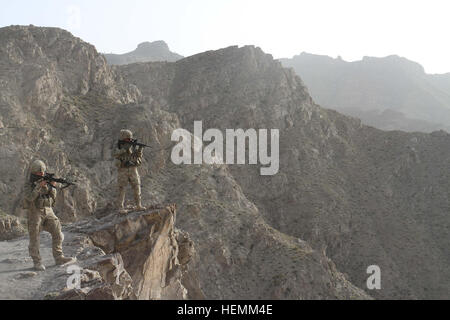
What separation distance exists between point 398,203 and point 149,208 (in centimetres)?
4770

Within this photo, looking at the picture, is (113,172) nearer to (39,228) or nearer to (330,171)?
(39,228)

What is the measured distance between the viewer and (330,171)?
5834 cm

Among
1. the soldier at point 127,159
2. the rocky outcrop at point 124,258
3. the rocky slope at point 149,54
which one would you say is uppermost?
the rocky slope at point 149,54

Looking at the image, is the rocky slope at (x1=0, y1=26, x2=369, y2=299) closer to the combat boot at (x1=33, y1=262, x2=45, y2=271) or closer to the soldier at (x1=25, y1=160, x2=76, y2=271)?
the combat boot at (x1=33, y1=262, x2=45, y2=271)

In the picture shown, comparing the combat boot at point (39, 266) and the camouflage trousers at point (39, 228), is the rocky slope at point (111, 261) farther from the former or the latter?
the camouflage trousers at point (39, 228)

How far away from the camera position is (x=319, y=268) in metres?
35.5

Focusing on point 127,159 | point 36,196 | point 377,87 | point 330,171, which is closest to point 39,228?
point 36,196

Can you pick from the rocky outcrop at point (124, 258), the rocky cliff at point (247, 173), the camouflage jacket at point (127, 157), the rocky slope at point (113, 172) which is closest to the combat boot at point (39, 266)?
the rocky outcrop at point (124, 258)

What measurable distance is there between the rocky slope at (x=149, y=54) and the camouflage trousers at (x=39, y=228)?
473 ft

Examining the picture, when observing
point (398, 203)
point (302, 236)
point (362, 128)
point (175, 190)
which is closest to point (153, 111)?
point (175, 190)

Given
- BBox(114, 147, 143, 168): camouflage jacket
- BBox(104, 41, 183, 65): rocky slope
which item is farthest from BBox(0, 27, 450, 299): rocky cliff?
BBox(104, 41, 183, 65): rocky slope

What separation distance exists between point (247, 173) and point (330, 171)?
1234 centimetres

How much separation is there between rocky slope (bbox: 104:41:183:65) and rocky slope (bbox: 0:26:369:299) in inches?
4338

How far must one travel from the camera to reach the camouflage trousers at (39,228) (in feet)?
34.5
